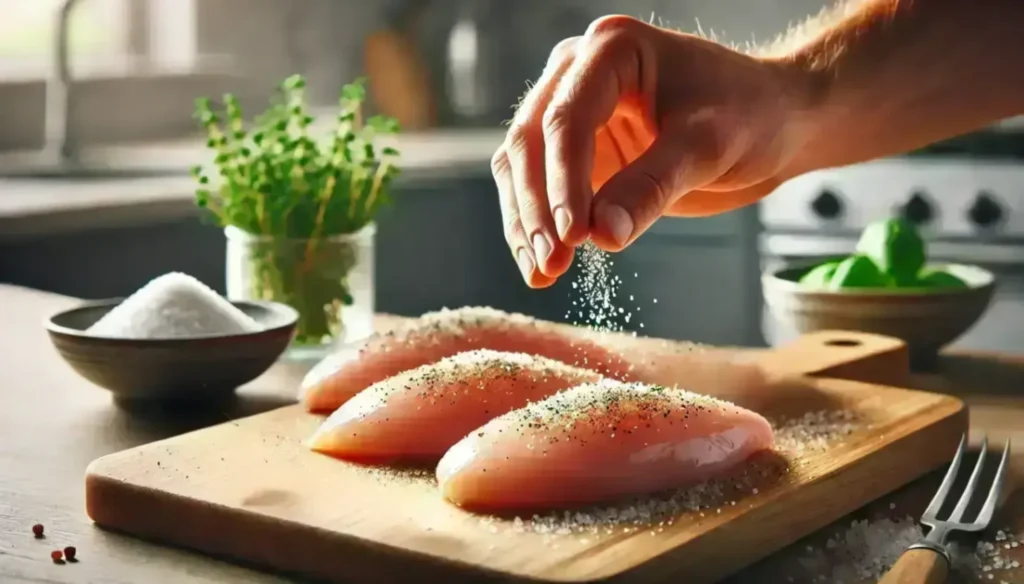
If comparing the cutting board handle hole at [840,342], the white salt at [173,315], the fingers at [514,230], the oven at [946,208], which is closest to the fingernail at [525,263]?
the fingers at [514,230]

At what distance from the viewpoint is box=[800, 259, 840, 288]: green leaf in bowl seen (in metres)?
1.67

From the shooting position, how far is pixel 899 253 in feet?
5.27

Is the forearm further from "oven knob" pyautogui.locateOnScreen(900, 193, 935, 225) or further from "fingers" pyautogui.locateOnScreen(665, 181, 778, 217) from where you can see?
"oven knob" pyautogui.locateOnScreen(900, 193, 935, 225)

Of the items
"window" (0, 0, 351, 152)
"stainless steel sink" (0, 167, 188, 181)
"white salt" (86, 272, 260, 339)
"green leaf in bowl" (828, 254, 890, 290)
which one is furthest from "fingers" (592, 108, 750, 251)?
"window" (0, 0, 351, 152)

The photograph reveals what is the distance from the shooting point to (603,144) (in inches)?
57.2

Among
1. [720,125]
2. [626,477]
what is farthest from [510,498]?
[720,125]

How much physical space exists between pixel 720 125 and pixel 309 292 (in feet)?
1.84

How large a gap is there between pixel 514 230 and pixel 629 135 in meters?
0.27

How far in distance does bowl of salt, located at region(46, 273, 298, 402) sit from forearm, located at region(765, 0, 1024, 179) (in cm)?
61

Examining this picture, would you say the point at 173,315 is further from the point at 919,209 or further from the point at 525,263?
the point at 919,209

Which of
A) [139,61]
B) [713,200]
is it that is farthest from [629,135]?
[139,61]

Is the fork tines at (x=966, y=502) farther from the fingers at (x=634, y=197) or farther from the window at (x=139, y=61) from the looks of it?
the window at (x=139, y=61)

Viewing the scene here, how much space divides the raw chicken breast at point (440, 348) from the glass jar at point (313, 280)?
0.14m

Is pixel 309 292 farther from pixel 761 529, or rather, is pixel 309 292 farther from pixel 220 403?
pixel 761 529
